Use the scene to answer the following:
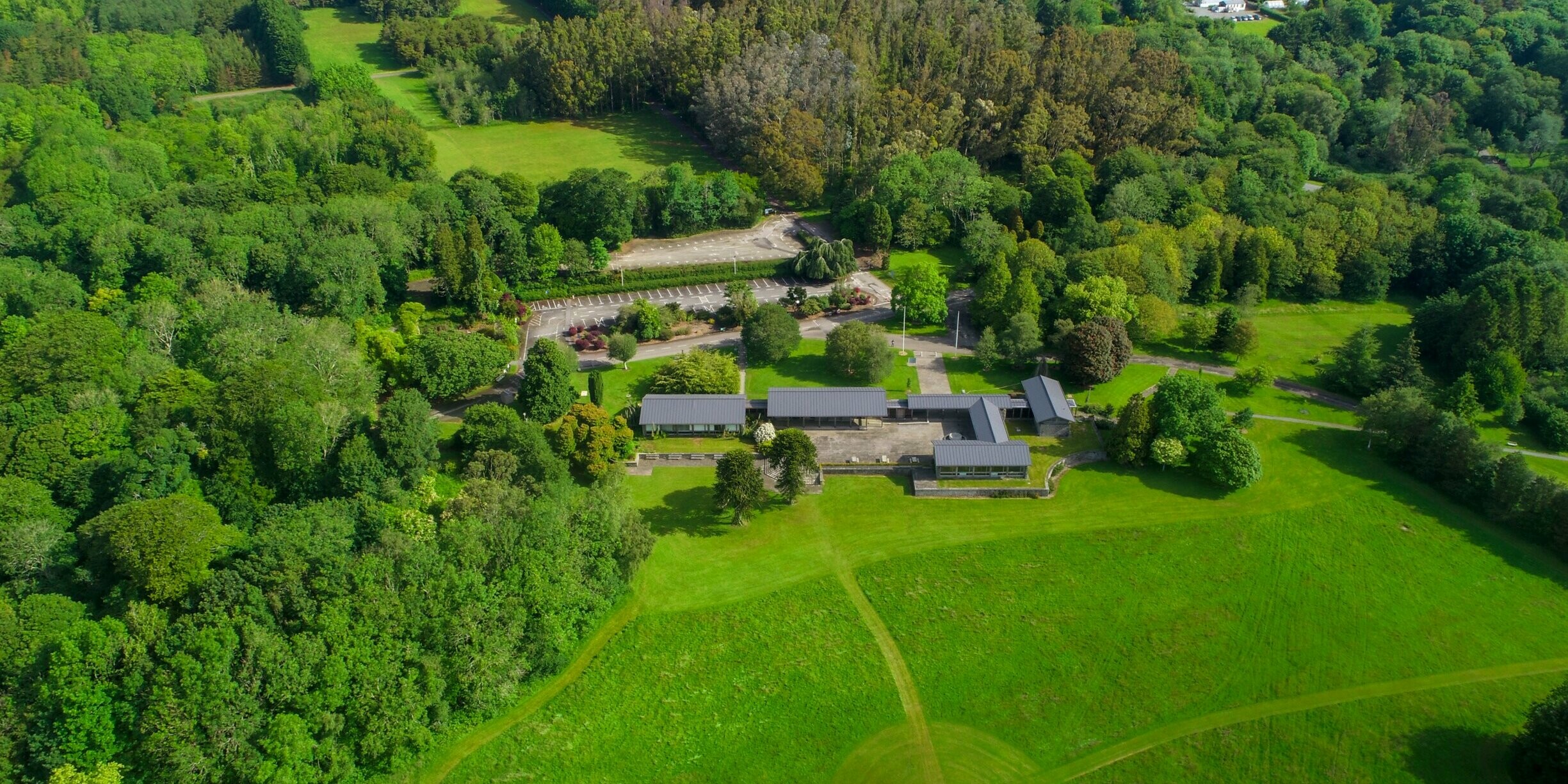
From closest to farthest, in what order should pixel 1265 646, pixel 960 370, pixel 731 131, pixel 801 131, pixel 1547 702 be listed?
pixel 1547 702, pixel 1265 646, pixel 960 370, pixel 801 131, pixel 731 131

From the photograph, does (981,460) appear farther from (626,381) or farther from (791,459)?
(626,381)

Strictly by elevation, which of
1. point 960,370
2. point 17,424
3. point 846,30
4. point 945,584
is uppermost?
point 846,30

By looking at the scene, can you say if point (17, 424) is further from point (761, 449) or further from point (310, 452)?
point (761, 449)

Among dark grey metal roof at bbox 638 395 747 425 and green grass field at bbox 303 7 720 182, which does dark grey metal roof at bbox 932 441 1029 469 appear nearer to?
dark grey metal roof at bbox 638 395 747 425

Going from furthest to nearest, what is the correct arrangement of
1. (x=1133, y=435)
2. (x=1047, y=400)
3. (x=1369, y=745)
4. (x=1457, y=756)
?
(x=1047, y=400) → (x=1133, y=435) → (x=1369, y=745) → (x=1457, y=756)

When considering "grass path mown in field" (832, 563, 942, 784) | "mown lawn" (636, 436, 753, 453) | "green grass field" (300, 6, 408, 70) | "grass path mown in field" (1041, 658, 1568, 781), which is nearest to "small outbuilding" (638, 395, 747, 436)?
"mown lawn" (636, 436, 753, 453)

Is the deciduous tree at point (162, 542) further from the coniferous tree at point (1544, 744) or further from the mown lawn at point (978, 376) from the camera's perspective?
the coniferous tree at point (1544, 744)

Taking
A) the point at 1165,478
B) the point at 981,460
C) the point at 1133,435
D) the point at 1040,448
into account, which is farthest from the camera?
the point at 1040,448

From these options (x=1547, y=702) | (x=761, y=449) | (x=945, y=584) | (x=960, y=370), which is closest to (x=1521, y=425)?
(x=1547, y=702)

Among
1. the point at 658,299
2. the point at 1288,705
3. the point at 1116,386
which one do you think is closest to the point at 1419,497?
the point at 1116,386
